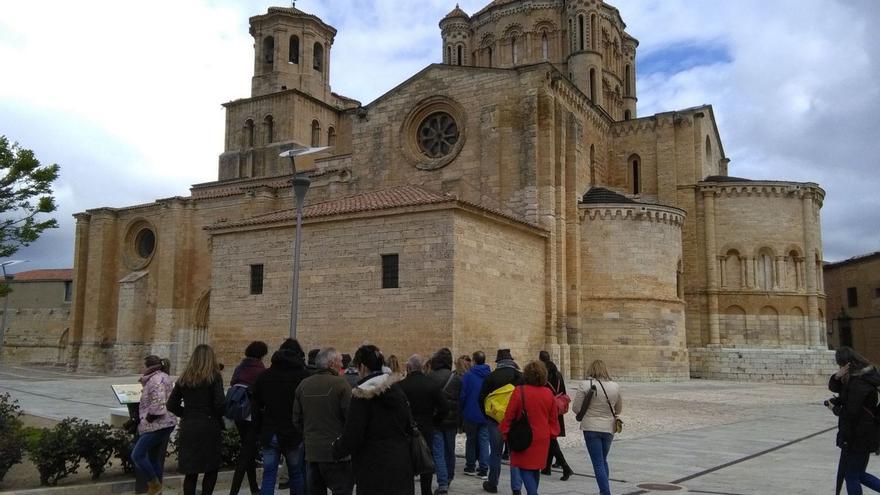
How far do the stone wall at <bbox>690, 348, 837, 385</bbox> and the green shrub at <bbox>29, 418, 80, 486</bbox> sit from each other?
24956 millimetres

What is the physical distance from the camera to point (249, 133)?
3766 cm

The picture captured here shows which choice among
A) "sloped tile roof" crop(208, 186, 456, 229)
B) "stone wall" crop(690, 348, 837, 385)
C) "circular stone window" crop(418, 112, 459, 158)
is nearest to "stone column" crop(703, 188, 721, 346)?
"stone wall" crop(690, 348, 837, 385)

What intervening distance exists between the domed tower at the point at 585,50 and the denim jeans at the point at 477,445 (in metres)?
27.4

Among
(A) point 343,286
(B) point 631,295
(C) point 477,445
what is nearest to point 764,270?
(B) point 631,295

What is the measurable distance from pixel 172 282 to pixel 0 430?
25780mm

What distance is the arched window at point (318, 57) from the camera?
37853 millimetres

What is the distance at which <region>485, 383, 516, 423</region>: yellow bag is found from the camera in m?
7.92

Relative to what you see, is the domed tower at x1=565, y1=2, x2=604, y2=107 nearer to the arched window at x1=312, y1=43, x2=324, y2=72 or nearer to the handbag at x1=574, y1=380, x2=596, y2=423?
the arched window at x1=312, y1=43, x2=324, y2=72

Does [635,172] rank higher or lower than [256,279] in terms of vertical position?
higher

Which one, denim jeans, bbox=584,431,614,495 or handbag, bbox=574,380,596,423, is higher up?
handbag, bbox=574,380,596,423

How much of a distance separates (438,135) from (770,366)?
15.5 meters

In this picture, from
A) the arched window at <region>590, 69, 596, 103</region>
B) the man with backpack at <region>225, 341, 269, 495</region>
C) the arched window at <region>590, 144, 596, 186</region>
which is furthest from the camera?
the arched window at <region>590, 69, 596, 103</region>

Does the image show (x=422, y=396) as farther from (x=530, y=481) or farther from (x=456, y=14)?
(x=456, y=14)

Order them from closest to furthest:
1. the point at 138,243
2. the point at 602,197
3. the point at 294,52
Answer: the point at 602,197 < the point at 138,243 < the point at 294,52
